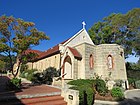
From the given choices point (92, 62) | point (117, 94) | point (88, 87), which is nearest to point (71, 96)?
point (88, 87)

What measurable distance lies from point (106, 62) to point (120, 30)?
1452 cm

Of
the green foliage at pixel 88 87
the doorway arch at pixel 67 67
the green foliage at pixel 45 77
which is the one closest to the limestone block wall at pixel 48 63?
the green foliage at pixel 45 77

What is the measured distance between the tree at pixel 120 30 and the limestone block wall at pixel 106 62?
10.8 meters

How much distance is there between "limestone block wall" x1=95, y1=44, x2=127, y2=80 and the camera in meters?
20.8

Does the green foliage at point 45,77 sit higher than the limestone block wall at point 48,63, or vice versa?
the limestone block wall at point 48,63

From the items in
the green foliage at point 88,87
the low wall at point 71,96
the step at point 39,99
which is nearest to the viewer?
the step at point 39,99

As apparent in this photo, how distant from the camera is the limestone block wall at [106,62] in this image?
2083cm

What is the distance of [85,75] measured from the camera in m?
19.4

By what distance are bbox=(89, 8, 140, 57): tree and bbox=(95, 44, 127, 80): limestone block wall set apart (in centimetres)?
1081

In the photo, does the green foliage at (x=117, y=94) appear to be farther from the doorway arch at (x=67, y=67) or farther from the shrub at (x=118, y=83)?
the doorway arch at (x=67, y=67)

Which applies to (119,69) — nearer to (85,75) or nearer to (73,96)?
(85,75)

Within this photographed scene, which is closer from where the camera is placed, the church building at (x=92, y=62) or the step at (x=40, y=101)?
the step at (x=40, y=101)

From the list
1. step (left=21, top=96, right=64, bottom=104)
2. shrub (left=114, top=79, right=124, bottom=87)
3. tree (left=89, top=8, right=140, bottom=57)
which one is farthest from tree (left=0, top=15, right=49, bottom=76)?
tree (left=89, top=8, right=140, bottom=57)

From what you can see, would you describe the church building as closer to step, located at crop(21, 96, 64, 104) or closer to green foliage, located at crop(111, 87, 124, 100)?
green foliage, located at crop(111, 87, 124, 100)
